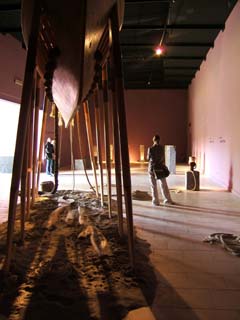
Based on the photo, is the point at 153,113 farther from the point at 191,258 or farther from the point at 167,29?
the point at 191,258

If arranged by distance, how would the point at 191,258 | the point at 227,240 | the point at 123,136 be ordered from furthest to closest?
the point at 227,240, the point at 191,258, the point at 123,136

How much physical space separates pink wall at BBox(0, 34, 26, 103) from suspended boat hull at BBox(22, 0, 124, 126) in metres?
5.57

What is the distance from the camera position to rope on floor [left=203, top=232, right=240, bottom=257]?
3043mm

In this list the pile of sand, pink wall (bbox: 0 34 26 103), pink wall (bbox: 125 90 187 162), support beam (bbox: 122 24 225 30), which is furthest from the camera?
pink wall (bbox: 125 90 187 162)

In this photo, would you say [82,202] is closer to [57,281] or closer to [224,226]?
[224,226]

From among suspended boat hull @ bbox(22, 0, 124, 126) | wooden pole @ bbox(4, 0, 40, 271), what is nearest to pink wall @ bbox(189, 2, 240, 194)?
suspended boat hull @ bbox(22, 0, 124, 126)

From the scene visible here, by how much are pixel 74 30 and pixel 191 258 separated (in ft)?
7.10

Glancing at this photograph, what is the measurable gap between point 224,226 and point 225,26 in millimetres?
5441

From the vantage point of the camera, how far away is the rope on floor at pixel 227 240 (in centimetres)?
304

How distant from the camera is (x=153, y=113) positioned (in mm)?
15602

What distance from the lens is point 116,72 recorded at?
8.46ft

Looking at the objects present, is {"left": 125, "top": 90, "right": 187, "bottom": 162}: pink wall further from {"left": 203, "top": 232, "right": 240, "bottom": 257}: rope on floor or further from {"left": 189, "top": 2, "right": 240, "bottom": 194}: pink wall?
{"left": 203, "top": 232, "right": 240, "bottom": 257}: rope on floor

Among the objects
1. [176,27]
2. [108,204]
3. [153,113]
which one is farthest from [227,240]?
[153,113]

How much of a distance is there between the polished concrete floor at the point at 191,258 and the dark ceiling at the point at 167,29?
4.13m
